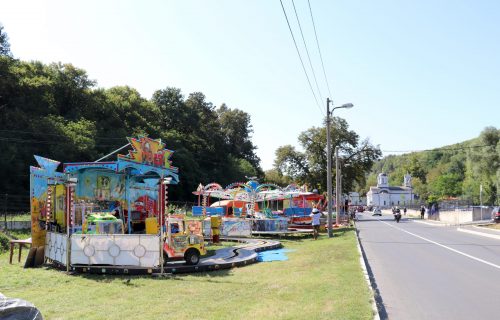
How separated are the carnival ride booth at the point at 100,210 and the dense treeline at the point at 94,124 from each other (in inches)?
996

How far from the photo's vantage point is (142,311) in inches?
360

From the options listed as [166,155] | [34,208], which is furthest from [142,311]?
[166,155]

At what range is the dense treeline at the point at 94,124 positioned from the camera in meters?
48.4

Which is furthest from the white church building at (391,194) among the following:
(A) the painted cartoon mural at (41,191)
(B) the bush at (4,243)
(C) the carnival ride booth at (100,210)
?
(A) the painted cartoon mural at (41,191)

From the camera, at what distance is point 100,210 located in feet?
81.3

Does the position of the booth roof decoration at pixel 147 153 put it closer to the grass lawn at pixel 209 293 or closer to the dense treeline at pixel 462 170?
the grass lawn at pixel 209 293

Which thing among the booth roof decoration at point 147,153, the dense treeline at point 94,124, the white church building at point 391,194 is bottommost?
the white church building at point 391,194

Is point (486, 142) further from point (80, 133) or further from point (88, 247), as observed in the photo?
point (88, 247)

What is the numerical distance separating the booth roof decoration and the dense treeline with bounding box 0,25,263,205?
99.5 feet

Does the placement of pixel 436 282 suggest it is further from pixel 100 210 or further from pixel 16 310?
pixel 100 210

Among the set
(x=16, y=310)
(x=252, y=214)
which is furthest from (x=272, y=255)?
(x=16, y=310)

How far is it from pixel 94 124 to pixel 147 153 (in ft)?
139

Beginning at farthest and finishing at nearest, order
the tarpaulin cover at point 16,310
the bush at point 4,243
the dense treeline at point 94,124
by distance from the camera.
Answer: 1. the dense treeline at point 94,124
2. the bush at point 4,243
3. the tarpaulin cover at point 16,310

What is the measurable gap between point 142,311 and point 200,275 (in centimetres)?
537
